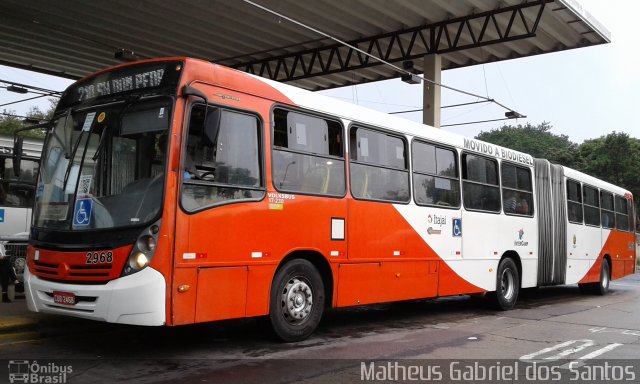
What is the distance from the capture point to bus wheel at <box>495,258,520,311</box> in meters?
11.5

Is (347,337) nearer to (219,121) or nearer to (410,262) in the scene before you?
(410,262)

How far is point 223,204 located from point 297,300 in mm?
1702

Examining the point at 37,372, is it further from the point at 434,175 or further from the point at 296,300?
the point at 434,175

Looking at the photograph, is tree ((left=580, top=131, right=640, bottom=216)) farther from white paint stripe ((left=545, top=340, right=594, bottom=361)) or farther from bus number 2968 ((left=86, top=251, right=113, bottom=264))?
bus number 2968 ((left=86, top=251, right=113, bottom=264))

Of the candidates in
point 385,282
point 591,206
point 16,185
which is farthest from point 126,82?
point 591,206

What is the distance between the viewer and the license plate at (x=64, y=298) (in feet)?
19.2

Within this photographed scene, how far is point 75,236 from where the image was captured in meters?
5.95

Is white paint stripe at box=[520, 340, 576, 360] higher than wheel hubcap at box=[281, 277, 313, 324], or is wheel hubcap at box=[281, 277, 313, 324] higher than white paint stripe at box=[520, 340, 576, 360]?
wheel hubcap at box=[281, 277, 313, 324]

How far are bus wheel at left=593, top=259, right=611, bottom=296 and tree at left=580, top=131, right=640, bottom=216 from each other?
105 feet

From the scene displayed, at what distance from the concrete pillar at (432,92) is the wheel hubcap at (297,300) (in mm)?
11209

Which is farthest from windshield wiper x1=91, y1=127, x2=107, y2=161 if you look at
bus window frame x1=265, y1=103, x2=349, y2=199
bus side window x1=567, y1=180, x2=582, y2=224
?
bus side window x1=567, y1=180, x2=582, y2=224

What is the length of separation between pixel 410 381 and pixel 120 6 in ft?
42.4

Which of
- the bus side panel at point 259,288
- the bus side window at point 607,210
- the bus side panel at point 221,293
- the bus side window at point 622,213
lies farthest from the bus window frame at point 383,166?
the bus side window at point 622,213

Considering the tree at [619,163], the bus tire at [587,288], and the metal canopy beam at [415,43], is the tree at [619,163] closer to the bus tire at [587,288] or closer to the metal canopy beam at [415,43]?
the bus tire at [587,288]
